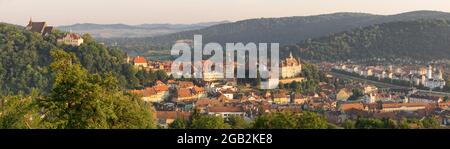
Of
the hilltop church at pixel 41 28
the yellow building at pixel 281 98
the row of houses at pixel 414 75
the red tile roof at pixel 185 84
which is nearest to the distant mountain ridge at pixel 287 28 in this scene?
the row of houses at pixel 414 75

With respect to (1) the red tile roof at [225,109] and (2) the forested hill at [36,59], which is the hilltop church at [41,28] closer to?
(2) the forested hill at [36,59]

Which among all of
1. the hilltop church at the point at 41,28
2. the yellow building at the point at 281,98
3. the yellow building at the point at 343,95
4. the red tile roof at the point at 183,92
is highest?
the hilltop church at the point at 41,28

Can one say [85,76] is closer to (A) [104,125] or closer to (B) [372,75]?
(A) [104,125]

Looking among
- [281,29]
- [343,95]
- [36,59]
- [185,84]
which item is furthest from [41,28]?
[281,29]

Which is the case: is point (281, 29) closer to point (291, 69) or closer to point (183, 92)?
point (291, 69)

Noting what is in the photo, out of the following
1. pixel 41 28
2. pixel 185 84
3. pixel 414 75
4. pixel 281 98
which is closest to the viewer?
pixel 281 98
